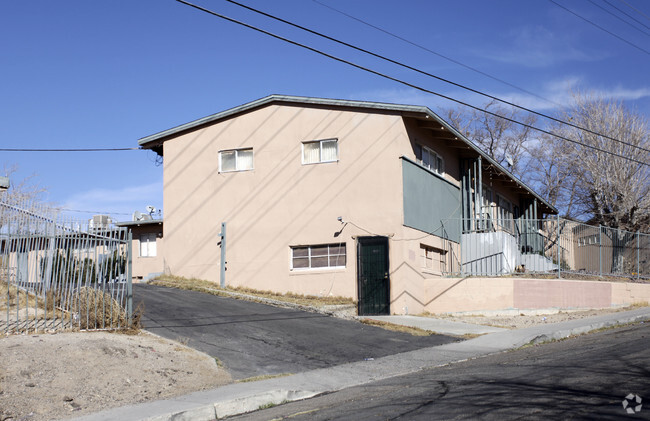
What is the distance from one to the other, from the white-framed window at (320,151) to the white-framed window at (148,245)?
9.55 m

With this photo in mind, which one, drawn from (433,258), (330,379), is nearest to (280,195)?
(433,258)

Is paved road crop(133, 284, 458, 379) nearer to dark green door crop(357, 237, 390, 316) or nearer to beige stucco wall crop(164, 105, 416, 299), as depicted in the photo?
dark green door crop(357, 237, 390, 316)

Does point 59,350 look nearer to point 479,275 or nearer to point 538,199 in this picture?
point 479,275

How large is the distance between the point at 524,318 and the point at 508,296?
4.00ft

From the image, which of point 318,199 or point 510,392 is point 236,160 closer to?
point 318,199

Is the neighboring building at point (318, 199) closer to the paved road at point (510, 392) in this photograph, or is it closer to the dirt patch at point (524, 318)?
the dirt patch at point (524, 318)

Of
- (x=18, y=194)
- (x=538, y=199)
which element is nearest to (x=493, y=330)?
(x=538, y=199)

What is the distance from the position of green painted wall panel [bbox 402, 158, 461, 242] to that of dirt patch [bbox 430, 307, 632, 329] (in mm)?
3395

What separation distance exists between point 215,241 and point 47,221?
1156 centimetres

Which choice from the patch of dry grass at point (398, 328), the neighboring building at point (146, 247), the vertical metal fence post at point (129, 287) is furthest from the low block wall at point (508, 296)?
the neighboring building at point (146, 247)

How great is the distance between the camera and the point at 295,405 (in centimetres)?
990

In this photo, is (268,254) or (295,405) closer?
(295,405)

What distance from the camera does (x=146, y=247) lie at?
97.7 feet

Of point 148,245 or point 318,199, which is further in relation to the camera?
point 148,245
